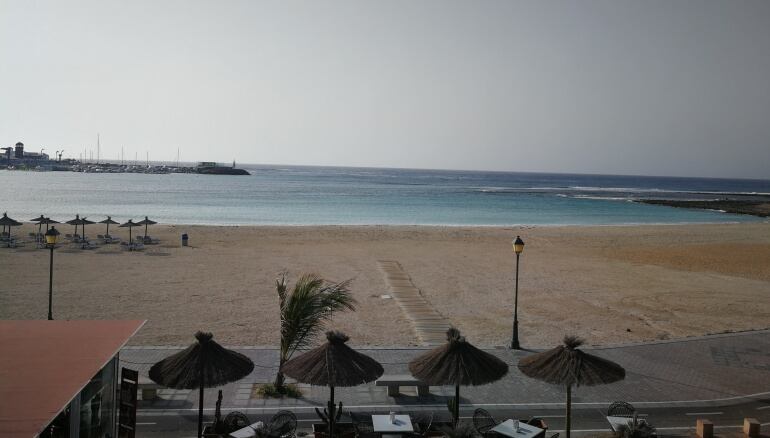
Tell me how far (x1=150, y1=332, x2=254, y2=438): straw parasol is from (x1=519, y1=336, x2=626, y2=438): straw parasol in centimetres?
493

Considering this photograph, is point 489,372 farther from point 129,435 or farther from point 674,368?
point 674,368

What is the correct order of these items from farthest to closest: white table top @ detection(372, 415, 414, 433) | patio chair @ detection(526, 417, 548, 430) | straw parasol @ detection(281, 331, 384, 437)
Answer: patio chair @ detection(526, 417, 548, 430), white table top @ detection(372, 415, 414, 433), straw parasol @ detection(281, 331, 384, 437)

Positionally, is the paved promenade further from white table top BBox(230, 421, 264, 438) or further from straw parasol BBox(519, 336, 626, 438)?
straw parasol BBox(519, 336, 626, 438)

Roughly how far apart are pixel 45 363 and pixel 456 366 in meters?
5.90

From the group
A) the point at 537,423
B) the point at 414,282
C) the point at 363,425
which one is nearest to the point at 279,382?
the point at 363,425

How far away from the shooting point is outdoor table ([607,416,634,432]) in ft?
31.6

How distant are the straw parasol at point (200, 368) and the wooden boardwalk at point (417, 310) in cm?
755

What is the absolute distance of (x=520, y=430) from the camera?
952 centimetres

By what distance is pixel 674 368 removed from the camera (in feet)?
46.8

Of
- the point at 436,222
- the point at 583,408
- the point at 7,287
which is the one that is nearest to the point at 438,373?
the point at 583,408

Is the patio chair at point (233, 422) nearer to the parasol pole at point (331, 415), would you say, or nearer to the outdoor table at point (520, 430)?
the parasol pole at point (331, 415)

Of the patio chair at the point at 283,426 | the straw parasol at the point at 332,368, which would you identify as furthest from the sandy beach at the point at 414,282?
the straw parasol at the point at 332,368

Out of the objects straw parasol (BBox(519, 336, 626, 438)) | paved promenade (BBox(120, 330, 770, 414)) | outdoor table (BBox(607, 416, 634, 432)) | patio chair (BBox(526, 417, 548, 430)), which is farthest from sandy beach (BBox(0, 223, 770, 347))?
straw parasol (BBox(519, 336, 626, 438))

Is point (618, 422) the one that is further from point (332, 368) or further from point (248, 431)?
point (248, 431)
